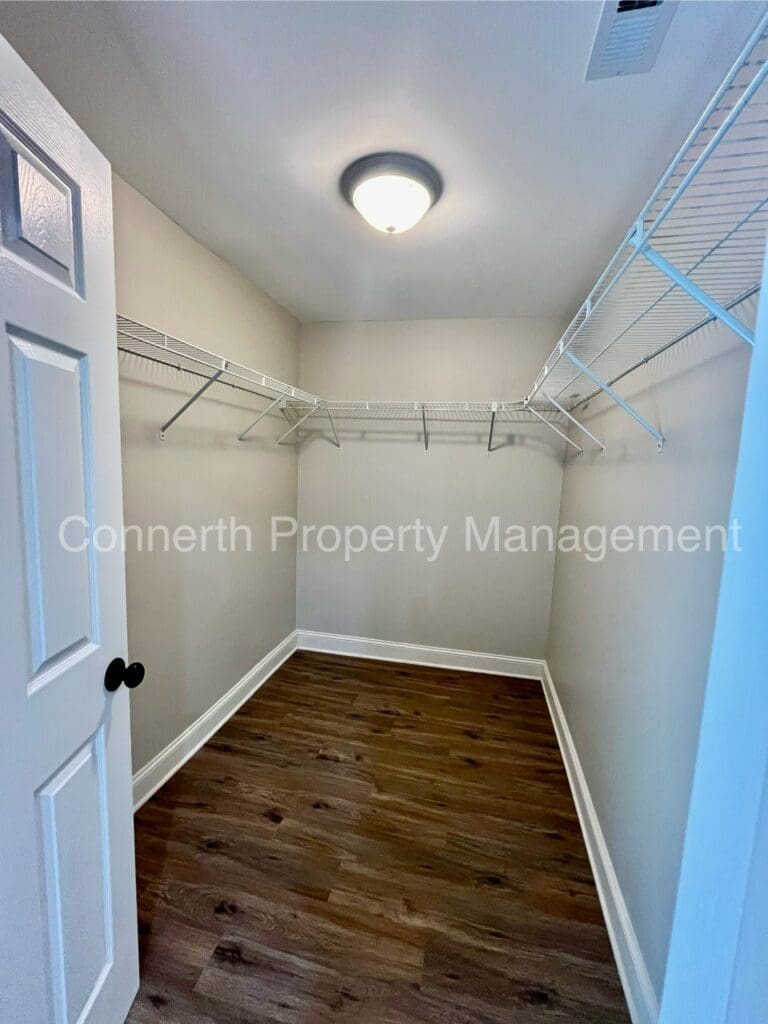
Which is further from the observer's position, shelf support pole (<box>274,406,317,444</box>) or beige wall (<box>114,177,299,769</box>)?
shelf support pole (<box>274,406,317,444</box>)

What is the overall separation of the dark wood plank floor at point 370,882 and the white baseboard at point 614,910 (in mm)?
39

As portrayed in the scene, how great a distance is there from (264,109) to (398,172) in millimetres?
407

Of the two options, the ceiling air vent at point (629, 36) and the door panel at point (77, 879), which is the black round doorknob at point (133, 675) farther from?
the ceiling air vent at point (629, 36)

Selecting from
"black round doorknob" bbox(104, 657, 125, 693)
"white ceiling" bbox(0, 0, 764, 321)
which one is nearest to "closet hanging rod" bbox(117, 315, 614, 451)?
"white ceiling" bbox(0, 0, 764, 321)

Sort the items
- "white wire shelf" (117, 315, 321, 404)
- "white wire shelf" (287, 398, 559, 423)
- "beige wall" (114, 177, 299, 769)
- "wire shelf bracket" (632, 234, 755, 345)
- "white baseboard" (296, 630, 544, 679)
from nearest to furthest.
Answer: "wire shelf bracket" (632, 234, 755, 345) → "white wire shelf" (117, 315, 321, 404) → "beige wall" (114, 177, 299, 769) → "white wire shelf" (287, 398, 559, 423) → "white baseboard" (296, 630, 544, 679)

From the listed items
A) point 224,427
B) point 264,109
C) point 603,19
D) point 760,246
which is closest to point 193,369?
point 224,427

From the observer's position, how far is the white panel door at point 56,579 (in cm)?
70

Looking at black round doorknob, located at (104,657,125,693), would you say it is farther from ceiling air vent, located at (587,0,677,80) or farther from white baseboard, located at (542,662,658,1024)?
ceiling air vent, located at (587,0,677,80)

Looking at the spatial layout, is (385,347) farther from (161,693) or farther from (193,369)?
(161,693)

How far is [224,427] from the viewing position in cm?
217

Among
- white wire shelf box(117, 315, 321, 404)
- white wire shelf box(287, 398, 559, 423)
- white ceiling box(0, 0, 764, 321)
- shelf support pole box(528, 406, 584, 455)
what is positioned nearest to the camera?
white ceiling box(0, 0, 764, 321)

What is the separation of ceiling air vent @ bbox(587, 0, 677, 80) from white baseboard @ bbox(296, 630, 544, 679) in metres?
2.85

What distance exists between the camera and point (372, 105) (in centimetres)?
111

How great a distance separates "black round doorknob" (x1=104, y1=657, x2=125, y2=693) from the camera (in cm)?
97
